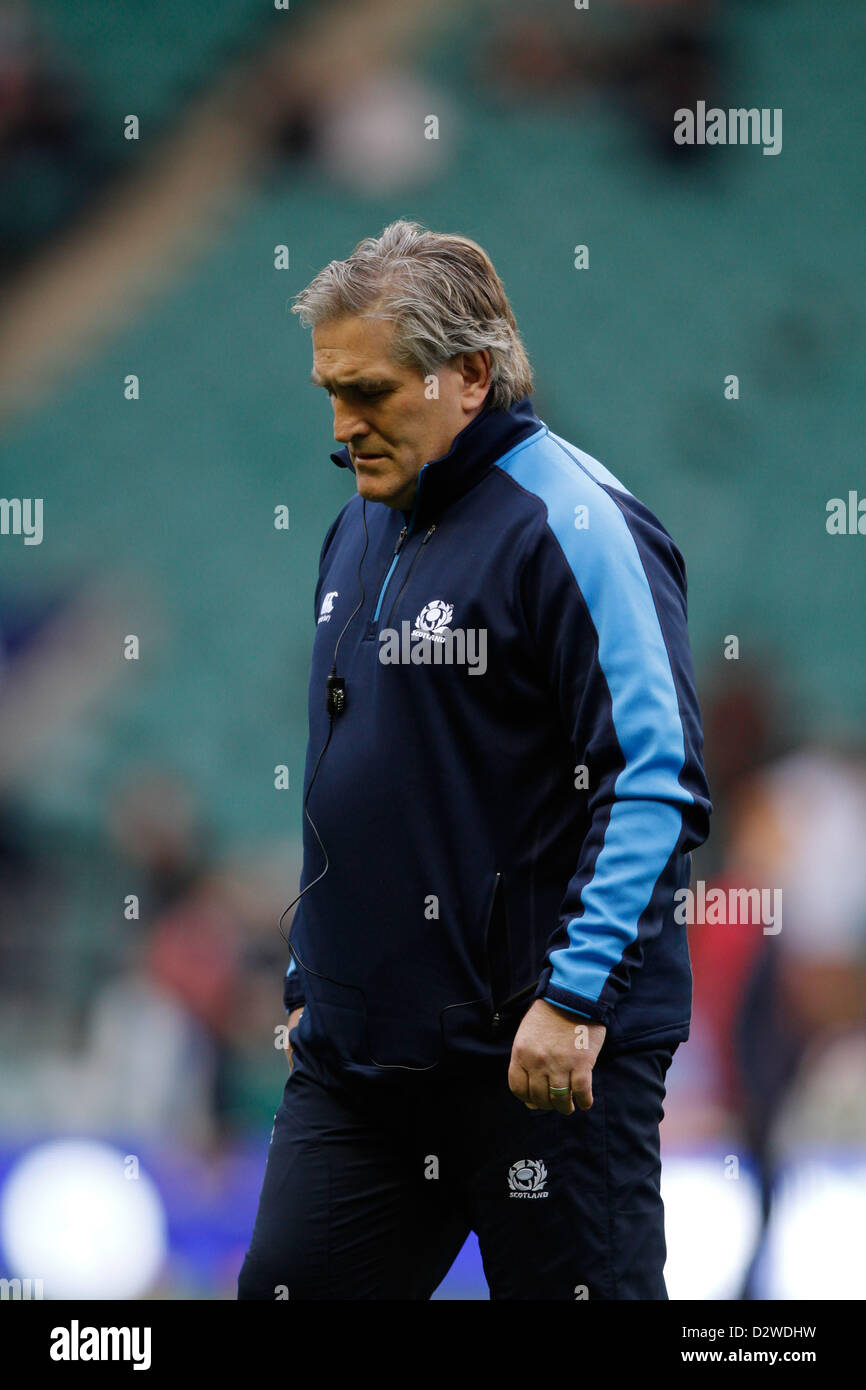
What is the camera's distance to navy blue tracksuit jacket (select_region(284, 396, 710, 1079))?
6.77 ft

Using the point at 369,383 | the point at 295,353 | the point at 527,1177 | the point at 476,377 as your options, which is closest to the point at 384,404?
the point at 369,383

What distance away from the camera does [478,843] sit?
2.15m

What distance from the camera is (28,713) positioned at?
498 cm

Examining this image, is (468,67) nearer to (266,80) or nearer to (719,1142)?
(266,80)

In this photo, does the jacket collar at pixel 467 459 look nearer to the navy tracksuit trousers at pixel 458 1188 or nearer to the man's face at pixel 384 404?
the man's face at pixel 384 404

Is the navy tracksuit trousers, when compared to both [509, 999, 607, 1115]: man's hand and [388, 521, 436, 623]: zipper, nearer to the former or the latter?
[509, 999, 607, 1115]: man's hand

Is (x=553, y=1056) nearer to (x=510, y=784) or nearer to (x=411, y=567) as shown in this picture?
(x=510, y=784)

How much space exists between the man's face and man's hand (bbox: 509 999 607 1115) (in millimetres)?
700

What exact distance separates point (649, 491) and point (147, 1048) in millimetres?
2028

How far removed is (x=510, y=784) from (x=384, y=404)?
507 millimetres

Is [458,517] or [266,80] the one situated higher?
[266,80]

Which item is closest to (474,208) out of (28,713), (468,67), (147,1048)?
(468,67)

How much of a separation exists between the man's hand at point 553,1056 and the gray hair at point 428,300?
Result: 2.63 ft

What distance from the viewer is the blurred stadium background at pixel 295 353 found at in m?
4.88
